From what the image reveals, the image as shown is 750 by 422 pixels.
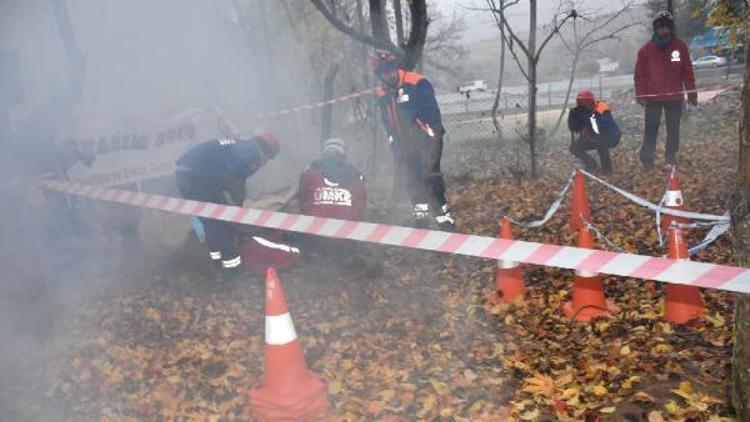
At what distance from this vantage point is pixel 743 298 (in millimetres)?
2773

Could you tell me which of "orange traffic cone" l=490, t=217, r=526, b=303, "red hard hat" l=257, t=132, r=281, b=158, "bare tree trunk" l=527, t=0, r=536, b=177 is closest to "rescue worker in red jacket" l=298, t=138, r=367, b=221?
"red hard hat" l=257, t=132, r=281, b=158

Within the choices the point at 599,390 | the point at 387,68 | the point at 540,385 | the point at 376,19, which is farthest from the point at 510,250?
the point at 376,19

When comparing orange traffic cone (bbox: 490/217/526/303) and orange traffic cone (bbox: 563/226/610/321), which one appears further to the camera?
orange traffic cone (bbox: 490/217/526/303)

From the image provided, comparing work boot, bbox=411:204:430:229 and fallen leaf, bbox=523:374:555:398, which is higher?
work boot, bbox=411:204:430:229

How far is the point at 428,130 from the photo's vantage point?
708 cm

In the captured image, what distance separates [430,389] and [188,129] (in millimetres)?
6695

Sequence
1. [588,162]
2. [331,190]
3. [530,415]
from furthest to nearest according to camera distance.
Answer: [588,162], [331,190], [530,415]

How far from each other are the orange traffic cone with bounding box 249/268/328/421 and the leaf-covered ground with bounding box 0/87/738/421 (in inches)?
6.6

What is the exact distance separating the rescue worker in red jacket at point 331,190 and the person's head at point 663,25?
5349 millimetres

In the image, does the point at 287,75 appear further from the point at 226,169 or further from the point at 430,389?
the point at 430,389

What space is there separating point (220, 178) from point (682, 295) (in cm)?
428

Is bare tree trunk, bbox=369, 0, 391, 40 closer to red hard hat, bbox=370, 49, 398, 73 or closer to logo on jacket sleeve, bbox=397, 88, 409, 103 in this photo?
red hard hat, bbox=370, 49, 398, 73

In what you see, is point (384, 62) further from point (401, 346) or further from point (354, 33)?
point (401, 346)

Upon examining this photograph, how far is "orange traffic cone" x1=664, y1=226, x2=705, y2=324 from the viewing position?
4.23 m
